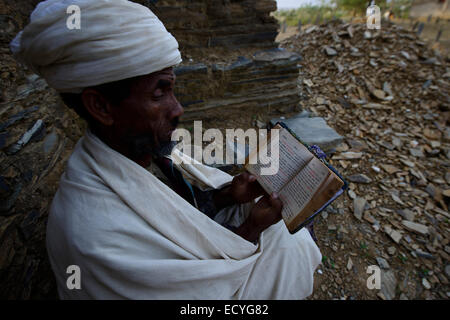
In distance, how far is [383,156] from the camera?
3336 mm

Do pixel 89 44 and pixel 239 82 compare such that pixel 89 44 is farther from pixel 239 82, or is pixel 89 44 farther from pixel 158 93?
pixel 239 82

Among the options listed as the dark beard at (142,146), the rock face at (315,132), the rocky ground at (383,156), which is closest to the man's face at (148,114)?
the dark beard at (142,146)

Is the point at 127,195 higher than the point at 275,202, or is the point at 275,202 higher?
→ the point at 127,195

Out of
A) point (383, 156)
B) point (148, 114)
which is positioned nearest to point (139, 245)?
point (148, 114)

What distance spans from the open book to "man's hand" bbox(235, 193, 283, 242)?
1.5 inches

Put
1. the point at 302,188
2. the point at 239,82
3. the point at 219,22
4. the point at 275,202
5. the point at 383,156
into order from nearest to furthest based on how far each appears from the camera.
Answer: the point at 302,188, the point at 275,202, the point at 219,22, the point at 239,82, the point at 383,156

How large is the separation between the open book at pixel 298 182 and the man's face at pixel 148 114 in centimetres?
61

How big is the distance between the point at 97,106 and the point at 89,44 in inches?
10.5

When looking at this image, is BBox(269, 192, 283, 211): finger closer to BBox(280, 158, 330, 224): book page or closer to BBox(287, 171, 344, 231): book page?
BBox(280, 158, 330, 224): book page

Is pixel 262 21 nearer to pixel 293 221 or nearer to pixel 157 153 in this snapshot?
pixel 157 153

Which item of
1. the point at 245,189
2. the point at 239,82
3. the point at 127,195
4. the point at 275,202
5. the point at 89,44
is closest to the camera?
the point at 89,44

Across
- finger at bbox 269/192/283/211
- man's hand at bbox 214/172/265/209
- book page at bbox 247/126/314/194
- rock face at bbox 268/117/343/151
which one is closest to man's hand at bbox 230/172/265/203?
man's hand at bbox 214/172/265/209

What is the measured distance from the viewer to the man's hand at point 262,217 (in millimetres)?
1264

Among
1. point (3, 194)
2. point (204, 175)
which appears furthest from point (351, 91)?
point (3, 194)
